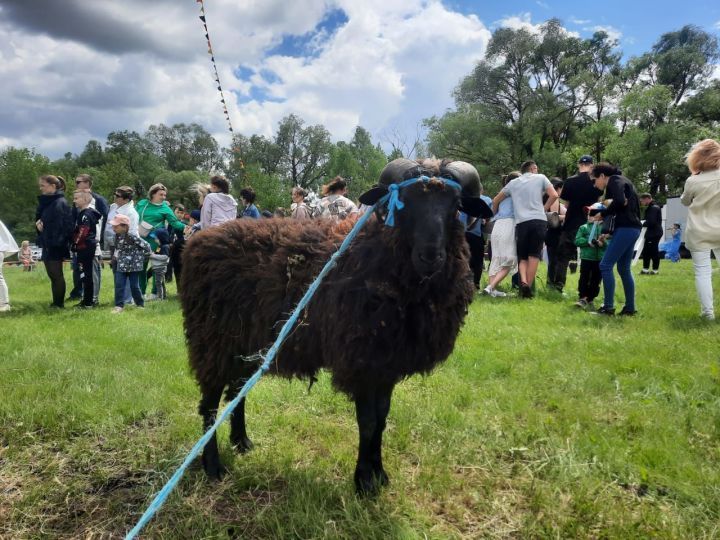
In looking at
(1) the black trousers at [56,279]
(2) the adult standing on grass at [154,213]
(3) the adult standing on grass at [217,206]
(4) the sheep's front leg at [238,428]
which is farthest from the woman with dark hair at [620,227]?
(1) the black trousers at [56,279]

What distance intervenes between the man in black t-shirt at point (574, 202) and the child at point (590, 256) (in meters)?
0.95

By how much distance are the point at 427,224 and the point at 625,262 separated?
529cm

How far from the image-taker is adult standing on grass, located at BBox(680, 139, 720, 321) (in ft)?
19.7

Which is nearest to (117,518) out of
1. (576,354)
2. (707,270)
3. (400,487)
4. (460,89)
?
(400,487)

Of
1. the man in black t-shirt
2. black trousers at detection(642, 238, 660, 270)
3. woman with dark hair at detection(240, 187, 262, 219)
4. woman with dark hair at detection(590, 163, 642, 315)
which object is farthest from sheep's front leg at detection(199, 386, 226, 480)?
black trousers at detection(642, 238, 660, 270)

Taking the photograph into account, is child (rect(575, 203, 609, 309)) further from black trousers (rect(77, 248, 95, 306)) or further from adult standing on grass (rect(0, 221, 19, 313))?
adult standing on grass (rect(0, 221, 19, 313))

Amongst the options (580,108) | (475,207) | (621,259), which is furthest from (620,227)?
(580,108)

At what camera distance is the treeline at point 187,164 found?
5272 centimetres

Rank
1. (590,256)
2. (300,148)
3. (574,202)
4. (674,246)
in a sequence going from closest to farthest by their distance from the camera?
(590,256) < (574,202) < (674,246) < (300,148)

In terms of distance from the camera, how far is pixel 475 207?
3170 mm

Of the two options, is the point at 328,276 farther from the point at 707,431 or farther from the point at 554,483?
the point at 707,431

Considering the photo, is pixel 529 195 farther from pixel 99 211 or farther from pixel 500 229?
pixel 99 211

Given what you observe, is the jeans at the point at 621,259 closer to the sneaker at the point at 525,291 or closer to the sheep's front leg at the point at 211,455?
the sneaker at the point at 525,291

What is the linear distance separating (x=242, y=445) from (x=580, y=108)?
4045 centimetres
